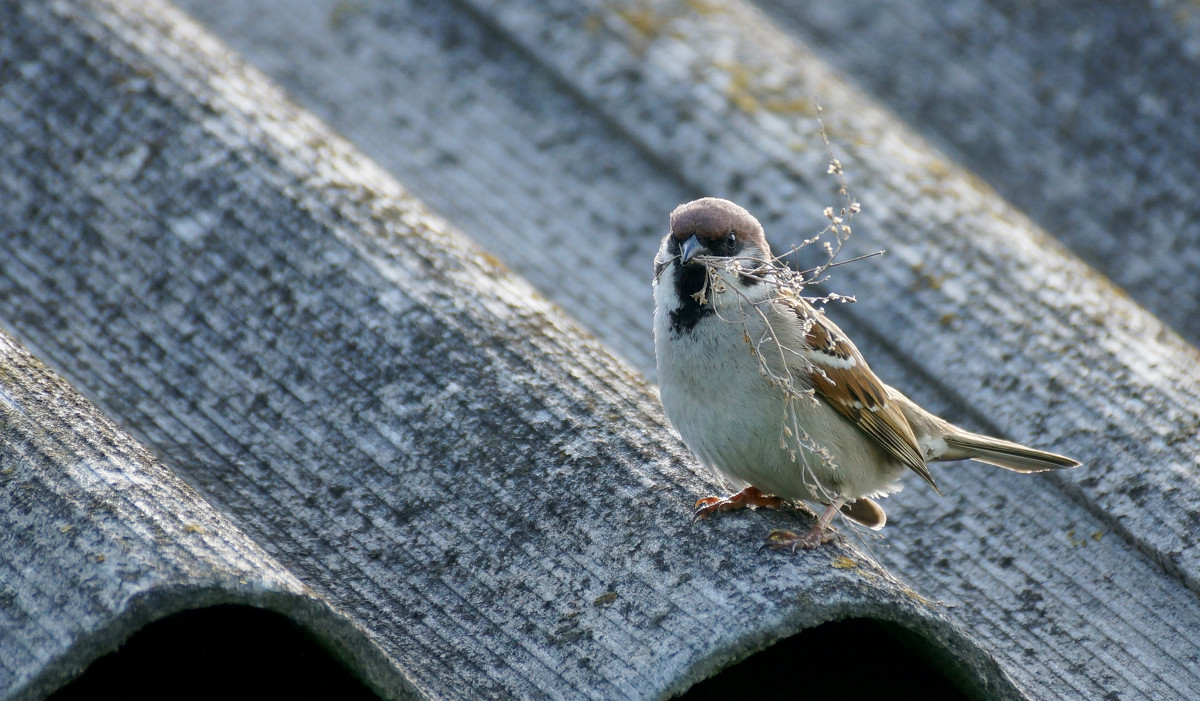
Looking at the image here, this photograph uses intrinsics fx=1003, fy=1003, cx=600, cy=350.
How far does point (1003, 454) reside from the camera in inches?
113

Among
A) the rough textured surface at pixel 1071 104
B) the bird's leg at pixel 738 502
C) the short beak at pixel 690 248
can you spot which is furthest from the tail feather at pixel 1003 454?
the rough textured surface at pixel 1071 104

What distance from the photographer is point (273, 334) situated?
2727 mm

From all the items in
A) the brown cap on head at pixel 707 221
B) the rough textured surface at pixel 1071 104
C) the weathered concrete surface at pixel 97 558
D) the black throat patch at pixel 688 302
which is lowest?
the weathered concrete surface at pixel 97 558

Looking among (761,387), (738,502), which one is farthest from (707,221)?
(738,502)

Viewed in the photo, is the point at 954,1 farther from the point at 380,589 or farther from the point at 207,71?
the point at 380,589

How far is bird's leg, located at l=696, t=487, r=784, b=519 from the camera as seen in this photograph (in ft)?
7.75

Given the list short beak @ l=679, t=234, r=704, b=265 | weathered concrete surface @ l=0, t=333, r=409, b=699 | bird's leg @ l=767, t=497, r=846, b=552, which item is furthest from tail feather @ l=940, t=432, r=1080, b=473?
weathered concrete surface @ l=0, t=333, r=409, b=699

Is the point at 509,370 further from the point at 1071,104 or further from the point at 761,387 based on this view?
the point at 1071,104

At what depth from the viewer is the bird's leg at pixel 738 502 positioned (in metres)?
2.36

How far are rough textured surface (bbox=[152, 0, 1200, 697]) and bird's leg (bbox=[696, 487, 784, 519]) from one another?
1.30 feet

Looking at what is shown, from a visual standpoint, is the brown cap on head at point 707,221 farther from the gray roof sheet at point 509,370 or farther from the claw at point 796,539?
the claw at point 796,539

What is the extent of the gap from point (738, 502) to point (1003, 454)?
88cm

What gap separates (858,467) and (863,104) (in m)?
2.11

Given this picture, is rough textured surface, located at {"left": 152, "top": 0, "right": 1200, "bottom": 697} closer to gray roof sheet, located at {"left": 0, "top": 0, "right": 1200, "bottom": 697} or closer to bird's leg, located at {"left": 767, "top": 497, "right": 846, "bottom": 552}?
gray roof sheet, located at {"left": 0, "top": 0, "right": 1200, "bottom": 697}
